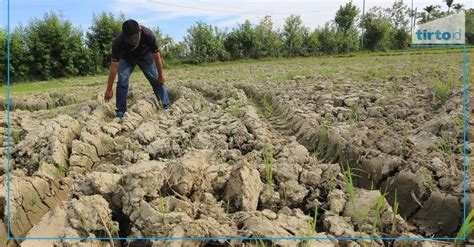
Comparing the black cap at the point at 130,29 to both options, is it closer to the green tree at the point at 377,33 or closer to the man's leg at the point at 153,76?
the man's leg at the point at 153,76

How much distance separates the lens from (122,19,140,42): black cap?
5406 mm

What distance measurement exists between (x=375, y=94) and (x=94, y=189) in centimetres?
449

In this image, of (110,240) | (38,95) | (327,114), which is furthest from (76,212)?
(38,95)

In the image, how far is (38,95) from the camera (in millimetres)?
8938

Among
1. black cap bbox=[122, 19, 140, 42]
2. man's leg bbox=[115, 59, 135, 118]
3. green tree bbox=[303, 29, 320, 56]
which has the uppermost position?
green tree bbox=[303, 29, 320, 56]

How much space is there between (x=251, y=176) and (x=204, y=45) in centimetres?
748

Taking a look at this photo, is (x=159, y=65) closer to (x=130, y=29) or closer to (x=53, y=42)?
(x=130, y=29)

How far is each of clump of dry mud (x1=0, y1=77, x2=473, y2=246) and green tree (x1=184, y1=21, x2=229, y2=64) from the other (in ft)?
12.5

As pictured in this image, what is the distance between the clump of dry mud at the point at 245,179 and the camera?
8.28ft

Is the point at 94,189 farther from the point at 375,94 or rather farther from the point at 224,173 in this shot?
the point at 375,94

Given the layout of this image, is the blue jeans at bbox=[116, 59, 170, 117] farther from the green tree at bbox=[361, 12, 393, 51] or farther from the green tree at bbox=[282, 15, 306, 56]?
the green tree at bbox=[361, 12, 393, 51]

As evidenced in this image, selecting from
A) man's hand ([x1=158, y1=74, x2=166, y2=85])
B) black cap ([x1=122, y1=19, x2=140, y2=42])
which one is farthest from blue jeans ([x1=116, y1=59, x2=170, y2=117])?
black cap ([x1=122, y1=19, x2=140, y2=42])

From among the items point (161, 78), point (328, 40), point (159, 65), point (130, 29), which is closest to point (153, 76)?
point (161, 78)

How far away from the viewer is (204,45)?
32.8 feet
